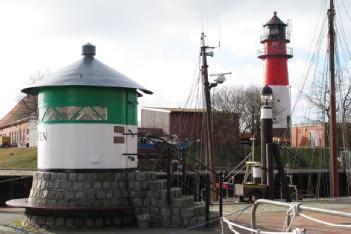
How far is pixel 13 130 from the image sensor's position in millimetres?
89750

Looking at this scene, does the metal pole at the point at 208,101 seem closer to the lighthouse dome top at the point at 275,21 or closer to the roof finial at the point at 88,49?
the roof finial at the point at 88,49

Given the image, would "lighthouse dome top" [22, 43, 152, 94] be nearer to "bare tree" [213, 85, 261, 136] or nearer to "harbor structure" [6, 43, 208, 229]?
"harbor structure" [6, 43, 208, 229]

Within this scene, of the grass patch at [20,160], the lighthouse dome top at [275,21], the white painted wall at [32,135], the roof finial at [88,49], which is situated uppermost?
the lighthouse dome top at [275,21]

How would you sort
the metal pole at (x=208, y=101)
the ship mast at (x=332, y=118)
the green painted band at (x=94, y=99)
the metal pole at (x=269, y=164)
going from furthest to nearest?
the metal pole at (x=208, y=101) < the ship mast at (x=332, y=118) < the metal pole at (x=269, y=164) < the green painted band at (x=94, y=99)

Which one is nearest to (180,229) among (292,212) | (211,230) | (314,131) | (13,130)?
(211,230)

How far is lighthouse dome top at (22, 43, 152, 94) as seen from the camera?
14.9 metres

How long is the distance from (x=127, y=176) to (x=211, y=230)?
266cm

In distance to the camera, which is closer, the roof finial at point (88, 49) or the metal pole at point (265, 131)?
the roof finial at point (88, 49)

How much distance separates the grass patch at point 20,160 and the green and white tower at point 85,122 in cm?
3137

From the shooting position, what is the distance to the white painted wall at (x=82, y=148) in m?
14.7

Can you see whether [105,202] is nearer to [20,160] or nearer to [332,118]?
[332,118]

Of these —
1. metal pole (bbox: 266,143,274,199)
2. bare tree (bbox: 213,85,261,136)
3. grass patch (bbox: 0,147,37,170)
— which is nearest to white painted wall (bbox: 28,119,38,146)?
grass patch (bbox: 0,147,37,170)

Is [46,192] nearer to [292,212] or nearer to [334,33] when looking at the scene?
[292,212]

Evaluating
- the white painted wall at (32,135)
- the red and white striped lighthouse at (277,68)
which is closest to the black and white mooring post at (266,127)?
the red and white striped lighthouse at (277,68)
